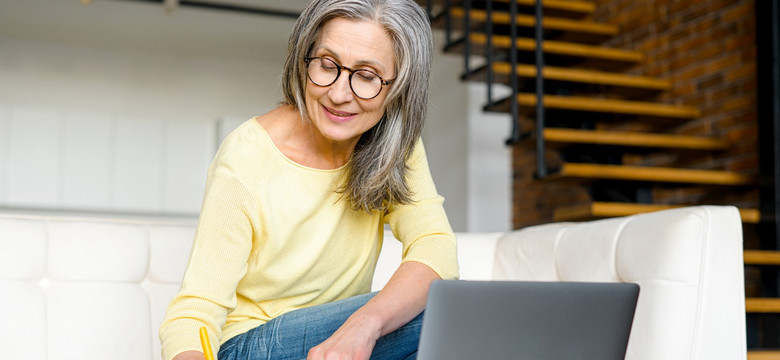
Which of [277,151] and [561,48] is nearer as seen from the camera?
[277,151]

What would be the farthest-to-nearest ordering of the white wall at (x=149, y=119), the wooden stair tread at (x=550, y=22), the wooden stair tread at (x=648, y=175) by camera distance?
the white wall at (x=149, y=119)
the wooden stair tread at (x=550, y=22)
the wooden stair tread at (x=648, y=175)

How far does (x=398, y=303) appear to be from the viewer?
129 centimetres

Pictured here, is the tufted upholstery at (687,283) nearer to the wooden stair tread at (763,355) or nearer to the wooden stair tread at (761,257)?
the wooden stair tread at (763,355)

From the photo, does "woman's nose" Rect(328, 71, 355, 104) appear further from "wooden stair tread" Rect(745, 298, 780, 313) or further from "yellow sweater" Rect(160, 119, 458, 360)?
"wooden stair tread" Rect(745, 298, 780, 313)

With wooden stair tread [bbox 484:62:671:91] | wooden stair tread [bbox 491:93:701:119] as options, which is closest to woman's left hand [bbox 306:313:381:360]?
wooden stair tread [bbox 491:93:701:119]

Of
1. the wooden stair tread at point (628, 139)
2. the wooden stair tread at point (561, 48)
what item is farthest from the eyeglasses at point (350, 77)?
the wooden stair tread at point (561, 48)

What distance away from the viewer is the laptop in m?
1.01

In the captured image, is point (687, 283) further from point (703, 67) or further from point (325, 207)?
point (703, 67)

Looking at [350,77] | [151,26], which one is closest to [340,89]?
[350,77]

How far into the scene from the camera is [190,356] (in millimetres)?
1161

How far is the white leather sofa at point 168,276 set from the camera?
5.44 feet

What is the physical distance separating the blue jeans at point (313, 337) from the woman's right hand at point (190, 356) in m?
0.19

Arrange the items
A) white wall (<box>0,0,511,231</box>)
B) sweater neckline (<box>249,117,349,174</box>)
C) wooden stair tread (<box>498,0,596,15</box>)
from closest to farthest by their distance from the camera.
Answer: sweater neckline (<box>249,117,349,174</box>) < wooden stair tread (<box>498,0,596,15</box>) < white wall (<box>0,0,511,231</box>)

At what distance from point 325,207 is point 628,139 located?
95.9 inches
